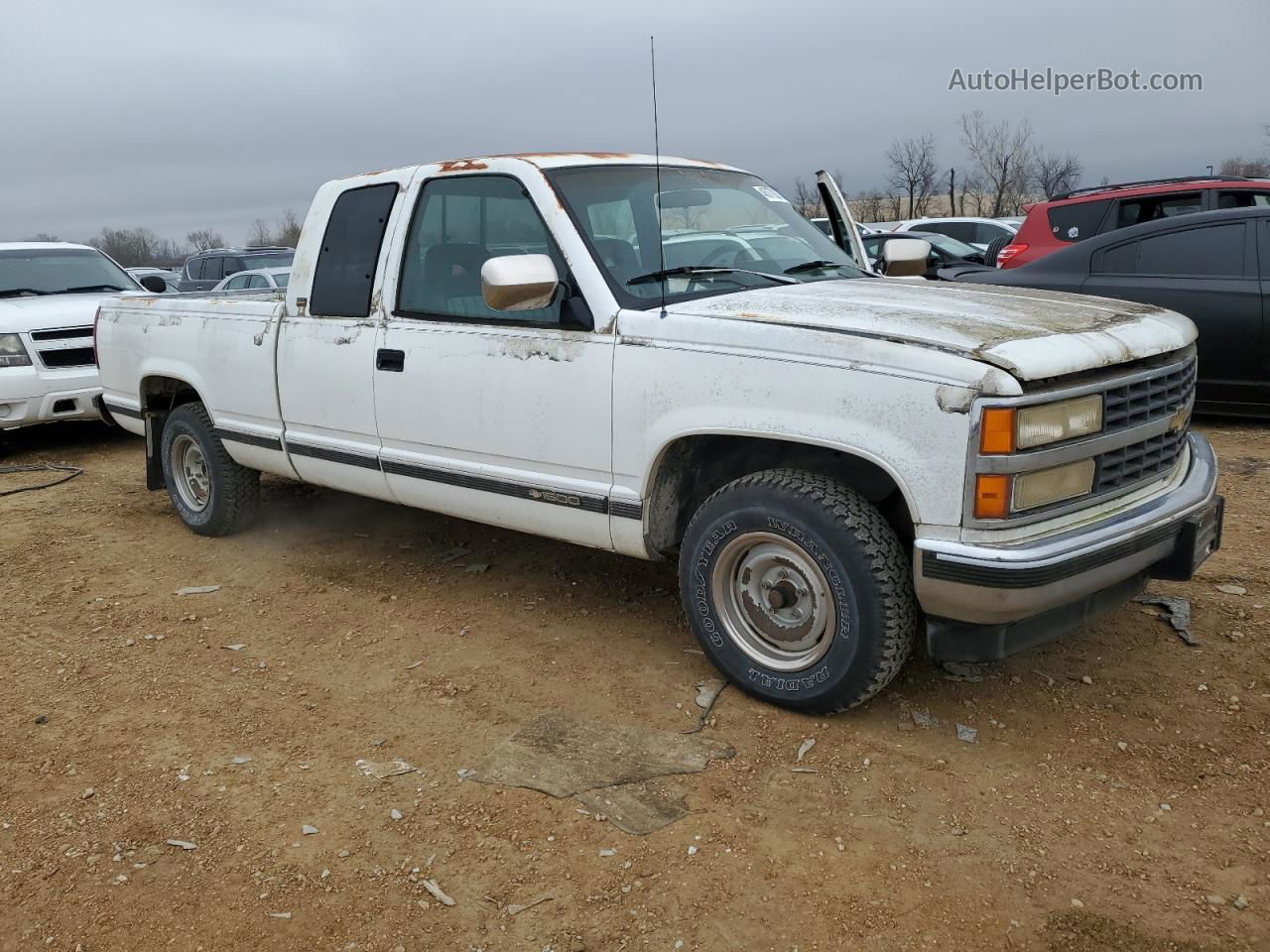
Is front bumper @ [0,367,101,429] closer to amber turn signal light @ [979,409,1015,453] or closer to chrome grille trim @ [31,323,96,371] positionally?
chrome grille trim @ [31,323,96,371]

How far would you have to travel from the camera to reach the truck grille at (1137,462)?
331 centimetres

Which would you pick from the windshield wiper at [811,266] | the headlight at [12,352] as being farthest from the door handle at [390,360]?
the headlight at [12,352]

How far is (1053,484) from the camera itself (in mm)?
3154

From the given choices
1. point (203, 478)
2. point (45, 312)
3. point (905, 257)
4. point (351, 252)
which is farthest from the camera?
point (45, 312)

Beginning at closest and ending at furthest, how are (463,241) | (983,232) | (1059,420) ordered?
(1059,420) → (463,241) → (983,232)

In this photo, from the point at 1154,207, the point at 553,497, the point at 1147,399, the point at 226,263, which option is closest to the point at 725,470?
the point at 553,497

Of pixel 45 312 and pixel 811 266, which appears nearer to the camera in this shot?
pixel 811 266

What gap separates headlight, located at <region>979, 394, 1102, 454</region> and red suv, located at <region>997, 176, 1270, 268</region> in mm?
6537

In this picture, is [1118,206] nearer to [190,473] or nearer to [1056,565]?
[1056,565]

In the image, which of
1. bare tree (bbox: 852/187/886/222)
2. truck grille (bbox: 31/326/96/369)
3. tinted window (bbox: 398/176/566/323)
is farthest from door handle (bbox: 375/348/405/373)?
bare tree (bbox: 852/187/886/222)

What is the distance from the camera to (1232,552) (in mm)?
5020

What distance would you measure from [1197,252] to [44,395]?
8953 mm

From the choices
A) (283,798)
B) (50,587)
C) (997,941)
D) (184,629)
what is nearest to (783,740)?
(997,941)

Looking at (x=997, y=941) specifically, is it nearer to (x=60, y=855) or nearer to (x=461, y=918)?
(x=461, y=918)
